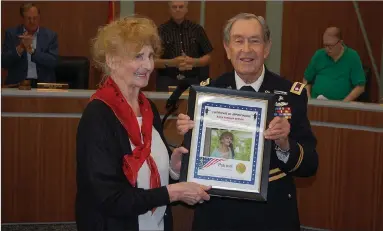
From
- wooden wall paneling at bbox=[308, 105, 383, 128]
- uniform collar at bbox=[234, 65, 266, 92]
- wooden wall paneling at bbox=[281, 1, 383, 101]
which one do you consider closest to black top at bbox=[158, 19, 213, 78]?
wooden wall paneling at bbox=[308, 105, 383, 128]

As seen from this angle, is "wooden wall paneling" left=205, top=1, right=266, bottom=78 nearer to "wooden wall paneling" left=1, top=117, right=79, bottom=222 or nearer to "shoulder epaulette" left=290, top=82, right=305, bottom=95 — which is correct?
"wooden wall paneling" left=1, top=117, right=79, bottom=222

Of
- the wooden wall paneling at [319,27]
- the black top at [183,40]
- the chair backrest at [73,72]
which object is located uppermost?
the wooden wall paneling at [319,27]

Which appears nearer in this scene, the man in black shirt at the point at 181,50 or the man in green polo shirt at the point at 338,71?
the man in green polo shirt at the point at 338,71

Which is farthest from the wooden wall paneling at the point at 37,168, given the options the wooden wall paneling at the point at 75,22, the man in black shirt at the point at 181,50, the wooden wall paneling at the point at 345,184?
the wooden wall paneling at the point at 75,22

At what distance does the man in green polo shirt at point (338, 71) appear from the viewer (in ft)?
20.4

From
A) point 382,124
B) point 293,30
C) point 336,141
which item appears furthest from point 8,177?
point 293,30

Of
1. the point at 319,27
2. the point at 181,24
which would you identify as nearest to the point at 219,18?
the point at 319,27

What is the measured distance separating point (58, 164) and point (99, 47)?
3040mm

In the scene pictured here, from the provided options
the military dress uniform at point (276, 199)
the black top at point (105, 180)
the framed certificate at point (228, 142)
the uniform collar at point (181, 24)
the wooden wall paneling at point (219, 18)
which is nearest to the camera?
the black top at point (105, 180)

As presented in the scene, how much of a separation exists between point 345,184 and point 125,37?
3244mm

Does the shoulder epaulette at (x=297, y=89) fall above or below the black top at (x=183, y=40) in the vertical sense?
below

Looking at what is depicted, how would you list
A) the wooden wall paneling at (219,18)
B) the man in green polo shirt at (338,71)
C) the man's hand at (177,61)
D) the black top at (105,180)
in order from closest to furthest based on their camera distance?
the black top at (105,180) < the man in green polo shirt at (338,71) < the man's hand at (177,61) < the wooden wall paneling at (219,18)

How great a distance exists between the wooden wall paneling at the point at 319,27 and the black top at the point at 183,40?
259 cm

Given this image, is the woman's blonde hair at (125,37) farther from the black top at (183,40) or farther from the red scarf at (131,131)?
the black top at (183,40)
